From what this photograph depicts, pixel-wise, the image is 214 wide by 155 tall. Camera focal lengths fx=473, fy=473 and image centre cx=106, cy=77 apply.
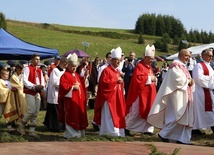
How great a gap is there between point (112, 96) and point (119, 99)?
0.61ft

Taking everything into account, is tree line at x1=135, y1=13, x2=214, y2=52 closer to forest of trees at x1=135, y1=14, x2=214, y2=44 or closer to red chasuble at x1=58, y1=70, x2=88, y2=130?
forest of trees at x1=135, y1=14, x2=214, y2=44

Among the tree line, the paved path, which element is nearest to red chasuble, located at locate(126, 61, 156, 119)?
the paved path

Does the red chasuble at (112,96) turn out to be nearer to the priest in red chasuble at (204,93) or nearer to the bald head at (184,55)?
the bald head at (184,55)

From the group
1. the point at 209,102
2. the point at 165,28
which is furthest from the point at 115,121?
the point at 165,28

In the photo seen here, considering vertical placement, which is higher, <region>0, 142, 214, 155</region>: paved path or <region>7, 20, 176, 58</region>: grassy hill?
<region>7, 20, 176, 58</region>: grassy hill

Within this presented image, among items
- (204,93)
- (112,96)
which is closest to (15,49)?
(112,96)

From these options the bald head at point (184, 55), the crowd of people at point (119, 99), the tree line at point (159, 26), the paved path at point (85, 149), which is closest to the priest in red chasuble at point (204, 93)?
the crowd of people at point (119, 99)

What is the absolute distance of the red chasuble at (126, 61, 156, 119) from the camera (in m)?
10.2

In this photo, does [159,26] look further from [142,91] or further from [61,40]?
[142,91]

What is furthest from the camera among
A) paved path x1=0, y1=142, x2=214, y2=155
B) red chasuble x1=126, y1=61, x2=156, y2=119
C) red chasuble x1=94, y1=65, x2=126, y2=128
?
red chasuble x1=126, y1=61, x2=156, y2=119

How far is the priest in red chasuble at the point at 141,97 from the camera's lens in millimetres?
10242

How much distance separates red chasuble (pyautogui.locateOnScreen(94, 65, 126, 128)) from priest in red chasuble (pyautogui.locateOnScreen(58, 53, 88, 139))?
406 mm

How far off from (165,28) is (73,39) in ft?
92.0

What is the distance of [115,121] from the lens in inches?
376
